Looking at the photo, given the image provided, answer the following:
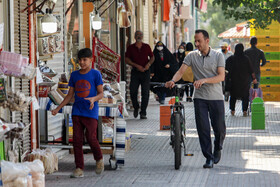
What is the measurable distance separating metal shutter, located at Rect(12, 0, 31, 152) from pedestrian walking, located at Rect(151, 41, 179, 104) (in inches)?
405

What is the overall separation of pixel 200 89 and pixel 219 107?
0.34m

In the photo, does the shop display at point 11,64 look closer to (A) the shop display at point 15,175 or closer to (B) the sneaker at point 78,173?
(A) the shop display at point 15,175

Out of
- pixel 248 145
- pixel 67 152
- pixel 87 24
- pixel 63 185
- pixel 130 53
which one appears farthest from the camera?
pixel 130 53

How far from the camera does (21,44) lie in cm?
965

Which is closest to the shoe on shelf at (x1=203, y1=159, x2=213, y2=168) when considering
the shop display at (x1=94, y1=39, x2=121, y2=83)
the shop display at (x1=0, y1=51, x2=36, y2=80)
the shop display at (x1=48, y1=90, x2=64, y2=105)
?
the shop display at (x1=48, y1=90, x2=64, y2=105)

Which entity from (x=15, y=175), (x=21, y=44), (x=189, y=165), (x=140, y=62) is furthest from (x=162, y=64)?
(x=15, y=175)

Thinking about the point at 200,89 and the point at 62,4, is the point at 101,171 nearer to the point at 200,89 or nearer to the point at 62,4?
the point at 200,89

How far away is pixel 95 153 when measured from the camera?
9.29 meters

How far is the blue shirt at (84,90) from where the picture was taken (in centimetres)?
904

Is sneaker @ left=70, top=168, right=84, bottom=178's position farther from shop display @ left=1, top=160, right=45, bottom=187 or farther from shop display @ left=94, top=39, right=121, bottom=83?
shop display @ left=94, top=39, right=121, bottom=83

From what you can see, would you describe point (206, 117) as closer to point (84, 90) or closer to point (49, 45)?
point (84, 90)

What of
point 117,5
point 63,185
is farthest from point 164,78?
point 63,185

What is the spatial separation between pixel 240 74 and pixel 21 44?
9.69 metres

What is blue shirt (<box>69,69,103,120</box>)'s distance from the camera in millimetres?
9039
